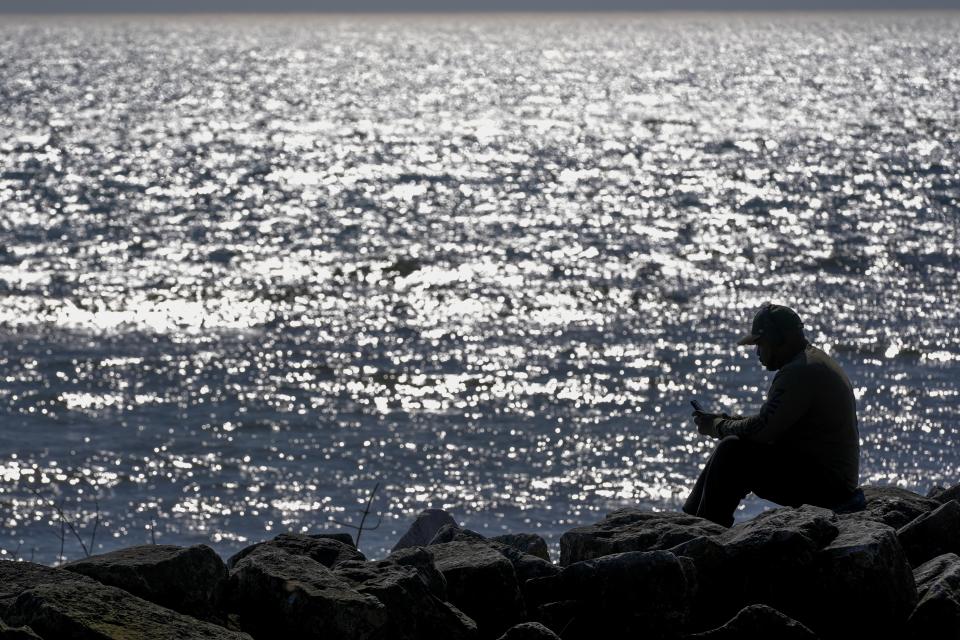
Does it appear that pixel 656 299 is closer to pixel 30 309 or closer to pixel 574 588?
pixel 30 309

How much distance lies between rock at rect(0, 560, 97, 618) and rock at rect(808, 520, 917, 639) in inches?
132

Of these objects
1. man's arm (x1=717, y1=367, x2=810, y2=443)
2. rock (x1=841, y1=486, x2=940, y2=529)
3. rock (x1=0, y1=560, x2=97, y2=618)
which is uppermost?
man's arm (x1=717, y1=367, x2=810, y2=443)

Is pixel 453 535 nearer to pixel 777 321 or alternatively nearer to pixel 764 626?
pixel 777 321

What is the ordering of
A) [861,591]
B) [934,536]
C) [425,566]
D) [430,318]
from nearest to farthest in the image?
1. [861,591]
2. [425,566]
3. [934,536]
4. [430,318]

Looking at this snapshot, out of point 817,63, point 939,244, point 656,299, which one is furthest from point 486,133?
point 817,63

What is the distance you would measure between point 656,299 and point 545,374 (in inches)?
244

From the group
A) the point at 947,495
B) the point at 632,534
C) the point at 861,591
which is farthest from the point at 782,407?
the point at 861,591

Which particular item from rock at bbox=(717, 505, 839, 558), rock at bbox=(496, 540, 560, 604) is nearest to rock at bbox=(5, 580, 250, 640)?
rock at bbox=(496, 540, 560, 604)

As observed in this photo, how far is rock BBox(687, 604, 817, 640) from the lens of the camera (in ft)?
22.0

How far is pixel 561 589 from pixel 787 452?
221cm

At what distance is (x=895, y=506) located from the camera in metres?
9.00

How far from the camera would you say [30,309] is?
2689 cm

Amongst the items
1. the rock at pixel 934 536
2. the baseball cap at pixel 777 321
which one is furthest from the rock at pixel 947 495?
the baseball cap at pixel 777 321

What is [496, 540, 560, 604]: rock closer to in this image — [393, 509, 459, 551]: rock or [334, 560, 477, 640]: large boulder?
[334, 560, 477, 640]: large boulder
